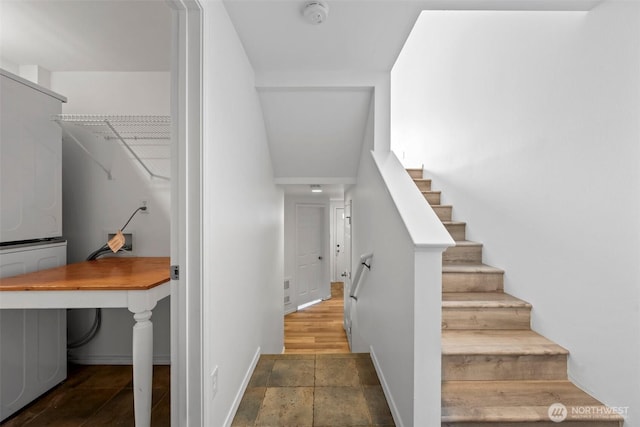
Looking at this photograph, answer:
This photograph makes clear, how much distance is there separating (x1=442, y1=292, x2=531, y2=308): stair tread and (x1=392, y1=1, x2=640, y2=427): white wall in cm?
9

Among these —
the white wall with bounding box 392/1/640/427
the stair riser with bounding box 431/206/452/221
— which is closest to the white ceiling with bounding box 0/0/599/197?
the white wall with bounding box 392/1/640/427

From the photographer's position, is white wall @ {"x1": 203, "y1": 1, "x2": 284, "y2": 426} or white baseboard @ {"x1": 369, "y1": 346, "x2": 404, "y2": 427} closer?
white wall @ {"x1": 203, "y1": 1, "x2": 284, "y2": 426}

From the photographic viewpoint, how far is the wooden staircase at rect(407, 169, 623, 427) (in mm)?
1363

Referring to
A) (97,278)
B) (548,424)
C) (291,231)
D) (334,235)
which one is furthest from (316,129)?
Answer: (334,235)

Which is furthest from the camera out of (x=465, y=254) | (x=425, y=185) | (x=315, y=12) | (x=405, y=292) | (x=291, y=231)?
(x=291, y=231)

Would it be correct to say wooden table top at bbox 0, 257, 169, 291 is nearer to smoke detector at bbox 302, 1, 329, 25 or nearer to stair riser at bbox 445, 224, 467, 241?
smoke detector at bbox 302, 1, 329, 25

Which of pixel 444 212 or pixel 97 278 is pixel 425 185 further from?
pixel 97 278

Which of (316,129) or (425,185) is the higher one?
(316,129)

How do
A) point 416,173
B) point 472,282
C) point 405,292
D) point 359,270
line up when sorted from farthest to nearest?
1. point 416,173
2. point 359,270
3. point 472,282
4. point 405,292

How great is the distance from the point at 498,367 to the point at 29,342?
277 cm

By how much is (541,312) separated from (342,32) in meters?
2.14

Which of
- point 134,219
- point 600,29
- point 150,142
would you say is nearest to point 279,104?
point 150,142

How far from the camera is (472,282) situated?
6.98ft

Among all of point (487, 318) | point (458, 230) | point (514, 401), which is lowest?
point (514, 401)
